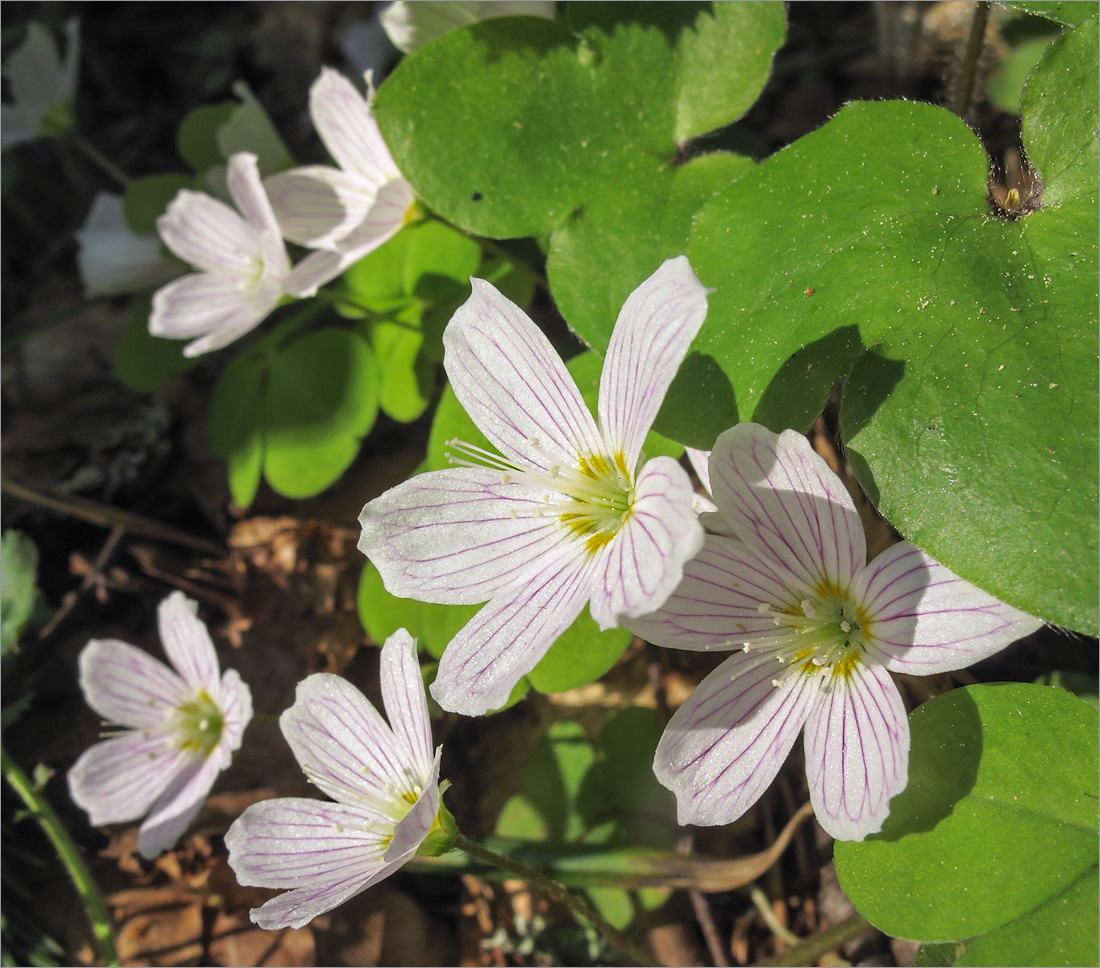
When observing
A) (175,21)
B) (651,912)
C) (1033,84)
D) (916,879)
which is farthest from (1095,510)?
(175,21)

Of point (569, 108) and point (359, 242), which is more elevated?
point (569, 108)

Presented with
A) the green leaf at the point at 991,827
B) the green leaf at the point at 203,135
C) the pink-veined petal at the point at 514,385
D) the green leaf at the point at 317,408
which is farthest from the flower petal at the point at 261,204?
the green leaf at the point at 991,827

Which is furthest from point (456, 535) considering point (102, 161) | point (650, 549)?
point (102, 161)

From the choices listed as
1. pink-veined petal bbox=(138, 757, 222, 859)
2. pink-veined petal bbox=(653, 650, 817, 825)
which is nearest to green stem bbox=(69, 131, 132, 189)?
pink-veined petal bbox=(138, 757, 222, 859)

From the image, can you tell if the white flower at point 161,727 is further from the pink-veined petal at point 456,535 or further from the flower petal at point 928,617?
the flower petal at point 928,617

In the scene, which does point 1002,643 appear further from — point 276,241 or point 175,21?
point 175,21

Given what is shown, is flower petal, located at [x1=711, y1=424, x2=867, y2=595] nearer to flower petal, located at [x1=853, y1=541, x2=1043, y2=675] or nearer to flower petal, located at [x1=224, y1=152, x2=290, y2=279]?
flower petal, located at [x1=853, y1=541, x2=1043, y2=675]

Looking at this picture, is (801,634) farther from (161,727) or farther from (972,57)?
(161,727)
